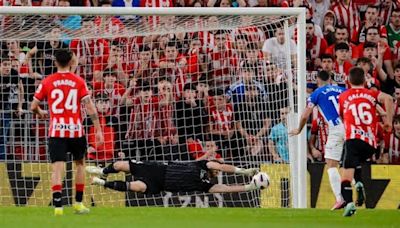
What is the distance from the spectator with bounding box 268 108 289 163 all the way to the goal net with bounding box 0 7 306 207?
2 centimetres

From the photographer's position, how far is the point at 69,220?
46.6 feet

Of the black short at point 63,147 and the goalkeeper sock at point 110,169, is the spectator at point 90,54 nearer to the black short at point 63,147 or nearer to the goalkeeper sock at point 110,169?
the goalkeeper sock at point 110,169

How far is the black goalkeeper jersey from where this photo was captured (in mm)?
Answer: 19281

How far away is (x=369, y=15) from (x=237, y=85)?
4.21 m

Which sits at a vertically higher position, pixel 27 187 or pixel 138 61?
pixel 138 61

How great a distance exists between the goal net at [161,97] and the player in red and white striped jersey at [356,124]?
3.25 metres

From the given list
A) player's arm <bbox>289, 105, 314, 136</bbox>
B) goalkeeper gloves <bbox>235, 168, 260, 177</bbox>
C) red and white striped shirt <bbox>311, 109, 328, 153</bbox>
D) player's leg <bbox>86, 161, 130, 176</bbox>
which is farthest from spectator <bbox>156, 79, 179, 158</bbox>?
player's arm <bbox>289, 105, 314, 136</bbox>

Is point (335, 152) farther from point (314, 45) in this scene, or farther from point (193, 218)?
point (314, 45)

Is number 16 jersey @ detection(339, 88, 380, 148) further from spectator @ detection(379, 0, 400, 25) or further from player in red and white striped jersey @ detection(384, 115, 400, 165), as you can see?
spectator @ detection(379, 0, 400, 25)

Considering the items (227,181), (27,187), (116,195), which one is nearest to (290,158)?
(227,181)

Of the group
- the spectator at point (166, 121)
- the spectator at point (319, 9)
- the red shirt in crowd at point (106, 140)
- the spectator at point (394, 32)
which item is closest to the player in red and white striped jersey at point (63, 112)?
the red shirt in crowd at point (106, 140)

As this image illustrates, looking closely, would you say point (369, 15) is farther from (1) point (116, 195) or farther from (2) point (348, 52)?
(1) point (116, 195)

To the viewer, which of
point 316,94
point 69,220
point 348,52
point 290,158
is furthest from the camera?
point 348,52

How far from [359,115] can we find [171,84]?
494 cm
